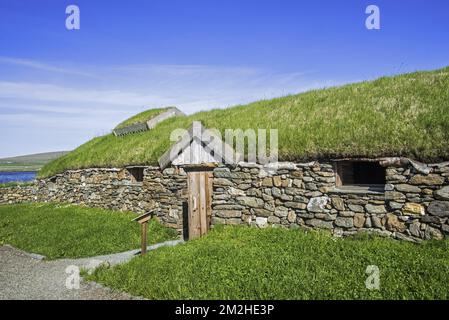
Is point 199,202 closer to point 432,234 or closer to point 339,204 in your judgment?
point 339,204

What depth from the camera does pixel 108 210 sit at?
15.3m

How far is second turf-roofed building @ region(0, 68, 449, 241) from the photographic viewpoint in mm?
7715

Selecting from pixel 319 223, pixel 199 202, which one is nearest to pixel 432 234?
pixel 319 223

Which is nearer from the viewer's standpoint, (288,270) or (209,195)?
(288,270)

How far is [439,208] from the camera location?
730 centimetres

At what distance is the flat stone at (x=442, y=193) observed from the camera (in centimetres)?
723

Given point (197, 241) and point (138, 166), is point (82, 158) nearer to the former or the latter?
point (138, 166)

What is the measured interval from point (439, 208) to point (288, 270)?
3618 mm

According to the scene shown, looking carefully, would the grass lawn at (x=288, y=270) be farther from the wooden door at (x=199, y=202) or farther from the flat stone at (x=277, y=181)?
the wooden door at (x=199, y=202)

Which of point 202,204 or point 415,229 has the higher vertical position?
point 202,204

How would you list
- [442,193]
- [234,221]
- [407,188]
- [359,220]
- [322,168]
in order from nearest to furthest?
[442,193]
[407,188]
[359,220]
[322,168]
[234,221]

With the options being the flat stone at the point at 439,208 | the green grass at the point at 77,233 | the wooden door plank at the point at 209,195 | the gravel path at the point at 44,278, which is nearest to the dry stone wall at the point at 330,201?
the flat stone at the point at 439,208

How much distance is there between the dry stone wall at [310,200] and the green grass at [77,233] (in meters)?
1.02
